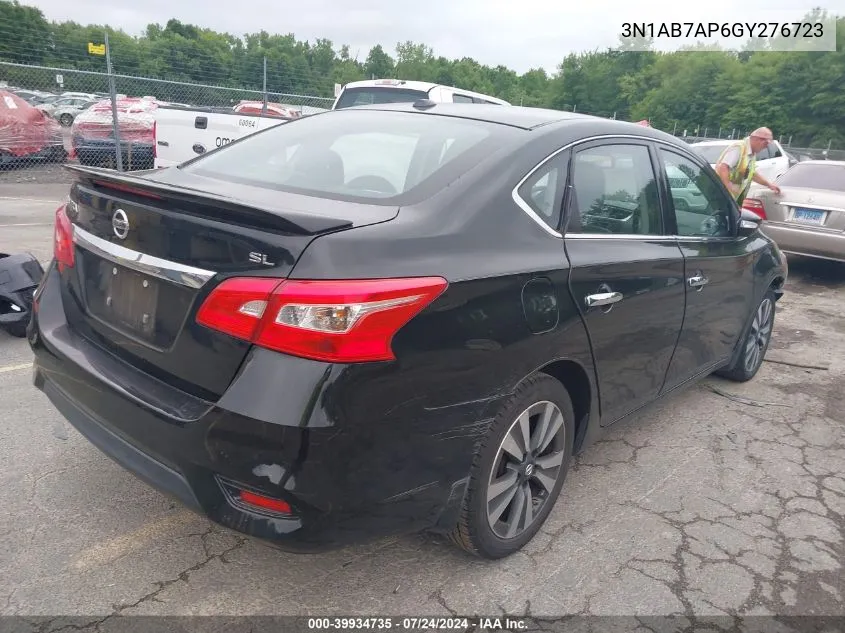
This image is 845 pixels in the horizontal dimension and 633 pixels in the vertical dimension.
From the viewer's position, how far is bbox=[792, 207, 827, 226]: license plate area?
26.3 feet

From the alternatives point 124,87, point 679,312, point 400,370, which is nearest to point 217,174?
point 400,370

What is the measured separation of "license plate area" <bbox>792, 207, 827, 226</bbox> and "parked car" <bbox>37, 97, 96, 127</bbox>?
83.3 feet

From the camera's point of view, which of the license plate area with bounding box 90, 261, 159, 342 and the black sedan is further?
the license plate area with bounding box 90, 261, 159, 342

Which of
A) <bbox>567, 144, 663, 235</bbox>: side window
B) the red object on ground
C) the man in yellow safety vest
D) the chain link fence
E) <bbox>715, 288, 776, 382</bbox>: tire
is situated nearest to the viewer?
<bbox>567, 144, 663, 235</bbox>: side window

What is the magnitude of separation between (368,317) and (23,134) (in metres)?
13.0

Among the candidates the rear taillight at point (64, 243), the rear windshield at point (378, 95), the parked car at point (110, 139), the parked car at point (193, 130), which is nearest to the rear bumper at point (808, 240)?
the rear windshield at point (378, 95)

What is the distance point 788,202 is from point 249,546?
26.2ft

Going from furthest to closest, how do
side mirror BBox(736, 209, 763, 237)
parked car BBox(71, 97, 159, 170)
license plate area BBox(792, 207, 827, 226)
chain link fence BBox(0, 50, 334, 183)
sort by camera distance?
parked car BBox(71, 97, 159, 170) → chain link fence BBox(0, 50, 334, 183) → license plate area BBox(792, 207, 827, 226) → side mirror BBox(736, 209, 763, 237)

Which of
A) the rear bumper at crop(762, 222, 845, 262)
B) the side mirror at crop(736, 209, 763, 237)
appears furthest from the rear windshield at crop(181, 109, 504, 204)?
the rear bumper at crop(762, 222, 845, 262)

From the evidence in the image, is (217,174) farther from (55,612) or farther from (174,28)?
(174,28)

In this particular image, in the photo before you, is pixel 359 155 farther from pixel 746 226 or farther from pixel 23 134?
pixel 23 134

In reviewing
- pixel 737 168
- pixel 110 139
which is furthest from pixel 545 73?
pixel 737 168

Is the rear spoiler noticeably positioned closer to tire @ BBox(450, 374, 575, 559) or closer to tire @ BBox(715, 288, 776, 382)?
tire @ BBox(450, 374, 575, 559)

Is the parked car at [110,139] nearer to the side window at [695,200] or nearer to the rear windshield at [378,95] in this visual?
the rear windshield at [378,95]
